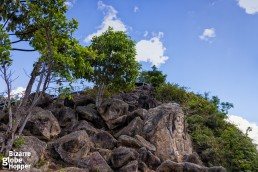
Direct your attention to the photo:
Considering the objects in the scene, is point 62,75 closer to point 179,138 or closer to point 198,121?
point 179,138

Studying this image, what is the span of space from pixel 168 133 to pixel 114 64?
25.9ft

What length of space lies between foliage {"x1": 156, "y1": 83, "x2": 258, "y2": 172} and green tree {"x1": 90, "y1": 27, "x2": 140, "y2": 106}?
726 cm

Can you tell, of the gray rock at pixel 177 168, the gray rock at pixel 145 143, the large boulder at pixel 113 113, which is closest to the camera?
the gray rock at pixel 177 168

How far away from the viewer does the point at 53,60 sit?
48.6 ft

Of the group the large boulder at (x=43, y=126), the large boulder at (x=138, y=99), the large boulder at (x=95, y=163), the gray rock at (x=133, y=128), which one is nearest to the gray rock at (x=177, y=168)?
the large boulder at (x=95, y=163)

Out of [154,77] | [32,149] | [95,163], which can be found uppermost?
[154,77]

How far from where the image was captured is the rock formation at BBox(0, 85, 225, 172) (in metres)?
17.1

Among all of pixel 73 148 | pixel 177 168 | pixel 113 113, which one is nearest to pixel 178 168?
pixel 177 168

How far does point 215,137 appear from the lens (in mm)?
26922

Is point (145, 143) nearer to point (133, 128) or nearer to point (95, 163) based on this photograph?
point (133, 128)

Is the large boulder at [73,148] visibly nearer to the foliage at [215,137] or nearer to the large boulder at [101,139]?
the large boulder at [101,139]

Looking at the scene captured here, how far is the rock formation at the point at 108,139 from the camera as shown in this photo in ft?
56.2

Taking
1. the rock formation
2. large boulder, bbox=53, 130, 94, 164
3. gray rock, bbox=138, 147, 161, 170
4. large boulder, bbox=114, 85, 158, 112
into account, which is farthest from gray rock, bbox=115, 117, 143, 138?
large boulder, bbox=114, 85, 158, 112

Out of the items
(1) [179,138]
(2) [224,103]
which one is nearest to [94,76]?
(1) [179,138]
